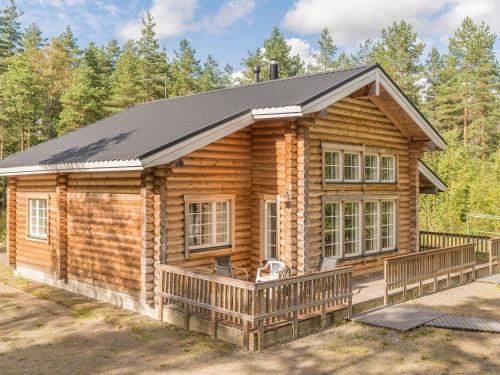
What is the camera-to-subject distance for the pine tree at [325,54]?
57.8 metres

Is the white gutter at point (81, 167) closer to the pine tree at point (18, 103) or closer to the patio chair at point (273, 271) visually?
the patio chair at point (273, 271)

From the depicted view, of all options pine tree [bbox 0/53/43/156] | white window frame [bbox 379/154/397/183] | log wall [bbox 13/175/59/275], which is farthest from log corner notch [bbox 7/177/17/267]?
pine tree [bbox 0/53/43/156]

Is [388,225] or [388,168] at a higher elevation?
[388,168]

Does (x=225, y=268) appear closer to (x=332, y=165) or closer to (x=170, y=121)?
(x=332, y=165)

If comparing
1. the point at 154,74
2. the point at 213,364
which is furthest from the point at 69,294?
the point at 154,74

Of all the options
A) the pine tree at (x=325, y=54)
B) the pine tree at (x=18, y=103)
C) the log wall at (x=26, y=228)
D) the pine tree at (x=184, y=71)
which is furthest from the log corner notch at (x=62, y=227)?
the pine tree at (x=325, y=54)

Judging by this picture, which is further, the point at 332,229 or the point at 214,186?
the point at 332,229

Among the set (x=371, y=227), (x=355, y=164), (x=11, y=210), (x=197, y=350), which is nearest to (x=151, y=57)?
(x=11, y=210)

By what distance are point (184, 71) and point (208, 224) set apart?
40.0m

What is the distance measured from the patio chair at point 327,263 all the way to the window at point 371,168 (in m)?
3.44

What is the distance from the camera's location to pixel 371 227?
14.7m

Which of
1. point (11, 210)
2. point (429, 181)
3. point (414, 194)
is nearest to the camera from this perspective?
point (414, 194)

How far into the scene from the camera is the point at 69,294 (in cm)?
1309

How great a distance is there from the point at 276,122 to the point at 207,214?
2.90m
